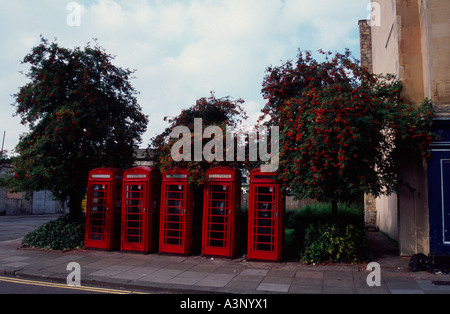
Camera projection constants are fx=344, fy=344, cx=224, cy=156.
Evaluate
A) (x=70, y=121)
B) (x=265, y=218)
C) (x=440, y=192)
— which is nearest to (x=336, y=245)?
(x=265, y=218)

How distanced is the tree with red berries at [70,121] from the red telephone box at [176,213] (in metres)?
3.01

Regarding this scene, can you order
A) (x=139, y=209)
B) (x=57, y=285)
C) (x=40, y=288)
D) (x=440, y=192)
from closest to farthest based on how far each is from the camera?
(x=40, y=288), (x=57, y=285), (x=440, y=192), (x=139, y=209)

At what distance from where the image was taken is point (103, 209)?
37.4 ft

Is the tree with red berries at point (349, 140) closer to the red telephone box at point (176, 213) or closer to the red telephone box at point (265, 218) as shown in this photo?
the red telephone box at point (265, 218)

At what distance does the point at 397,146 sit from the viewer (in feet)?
A: 30.4

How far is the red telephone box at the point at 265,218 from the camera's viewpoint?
9562 millimetres

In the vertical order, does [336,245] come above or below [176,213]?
below

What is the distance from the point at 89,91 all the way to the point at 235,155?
562 centimetres

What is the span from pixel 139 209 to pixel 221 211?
2737mm

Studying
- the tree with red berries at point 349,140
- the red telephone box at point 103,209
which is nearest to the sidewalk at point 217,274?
the red telephone box at point 103,209

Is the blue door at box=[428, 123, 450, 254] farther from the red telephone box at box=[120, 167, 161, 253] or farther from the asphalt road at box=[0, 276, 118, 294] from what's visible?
the red telephone box at box=[120, 167, 161, 253]

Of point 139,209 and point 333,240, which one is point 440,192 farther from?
point 139,209

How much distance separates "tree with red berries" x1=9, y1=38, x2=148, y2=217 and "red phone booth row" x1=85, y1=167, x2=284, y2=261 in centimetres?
123
